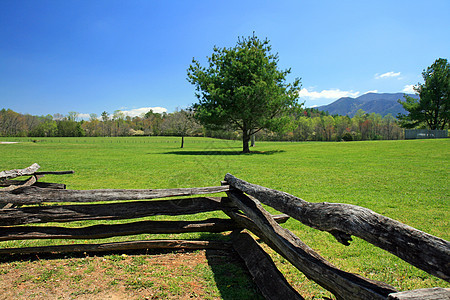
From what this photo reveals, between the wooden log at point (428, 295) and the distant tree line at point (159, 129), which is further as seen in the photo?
the distant tree line at point (159, 129)

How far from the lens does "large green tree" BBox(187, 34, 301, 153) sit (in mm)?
26750

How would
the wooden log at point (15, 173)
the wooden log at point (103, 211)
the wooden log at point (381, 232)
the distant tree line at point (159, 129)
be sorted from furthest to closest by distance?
1. the distant tree line at point (159, 129)
2. the wooden log at point (15, 173)
3. the wooden log at point (103, 211)
4. the wooden log at point (381, 232)

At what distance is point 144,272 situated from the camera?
389 cm

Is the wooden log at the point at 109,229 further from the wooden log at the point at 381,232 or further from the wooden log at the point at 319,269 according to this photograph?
the wooden log at the point at 381,232

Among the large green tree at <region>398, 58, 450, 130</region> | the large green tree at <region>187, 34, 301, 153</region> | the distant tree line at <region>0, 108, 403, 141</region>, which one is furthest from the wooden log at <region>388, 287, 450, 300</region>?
the distant tree line at <region>0, 108, 403, 141</region>

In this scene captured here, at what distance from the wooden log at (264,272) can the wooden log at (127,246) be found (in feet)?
1.58

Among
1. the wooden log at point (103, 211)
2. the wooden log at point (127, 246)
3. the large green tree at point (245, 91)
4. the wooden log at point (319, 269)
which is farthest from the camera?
the large green tree at point (245, 91)

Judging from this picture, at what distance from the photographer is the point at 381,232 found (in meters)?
2.03

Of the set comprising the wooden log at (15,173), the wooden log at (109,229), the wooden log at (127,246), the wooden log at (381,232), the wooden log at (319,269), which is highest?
the wooden log at (381,232)

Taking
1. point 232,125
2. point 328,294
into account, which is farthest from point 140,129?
point 328,294

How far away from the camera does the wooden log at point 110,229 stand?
434cm

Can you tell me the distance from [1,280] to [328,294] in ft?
14.8

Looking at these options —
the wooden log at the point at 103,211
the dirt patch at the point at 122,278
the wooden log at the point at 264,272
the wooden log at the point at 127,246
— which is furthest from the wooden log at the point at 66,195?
the wooden log at the point at 264,272

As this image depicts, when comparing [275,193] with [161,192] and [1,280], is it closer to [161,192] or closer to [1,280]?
[161,192]
